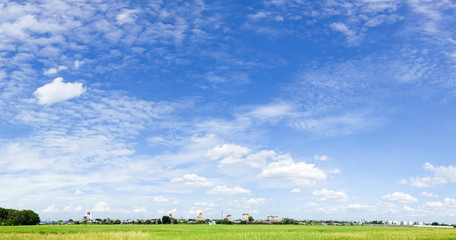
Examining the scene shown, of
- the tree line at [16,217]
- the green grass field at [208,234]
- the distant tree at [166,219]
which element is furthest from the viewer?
the distant tree at [166,219]

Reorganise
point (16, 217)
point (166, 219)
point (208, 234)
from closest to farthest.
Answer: point (208, 234), point (16, 217), point (166, 219)

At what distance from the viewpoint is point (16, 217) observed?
98.7 metres

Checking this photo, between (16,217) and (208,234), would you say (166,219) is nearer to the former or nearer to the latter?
(16,217)

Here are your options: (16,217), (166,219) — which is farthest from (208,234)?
(166,219)

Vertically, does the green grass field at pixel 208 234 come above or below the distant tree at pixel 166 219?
above

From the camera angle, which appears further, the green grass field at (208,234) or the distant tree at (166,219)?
the distant tree at (166,219)

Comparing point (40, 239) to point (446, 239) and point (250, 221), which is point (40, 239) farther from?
point (250, 221)

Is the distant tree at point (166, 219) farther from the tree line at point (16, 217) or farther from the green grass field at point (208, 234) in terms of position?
the green grass field at point (208, 234)

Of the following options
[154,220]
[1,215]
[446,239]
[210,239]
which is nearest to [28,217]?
[1,215]

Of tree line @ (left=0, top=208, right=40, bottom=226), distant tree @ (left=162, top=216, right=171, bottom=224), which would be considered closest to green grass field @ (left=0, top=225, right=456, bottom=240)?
tree line @ (left=0, top=208, right=40, bottom=226)

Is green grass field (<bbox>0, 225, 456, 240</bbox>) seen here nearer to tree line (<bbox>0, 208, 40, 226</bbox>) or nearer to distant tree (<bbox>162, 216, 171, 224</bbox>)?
tree line (<bbox>0, 208, 40, 226</bbox>)

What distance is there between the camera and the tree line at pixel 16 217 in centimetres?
9744

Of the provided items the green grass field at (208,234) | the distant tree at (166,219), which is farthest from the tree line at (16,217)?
the green grass field at (208,234)

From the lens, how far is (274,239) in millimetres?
30656
